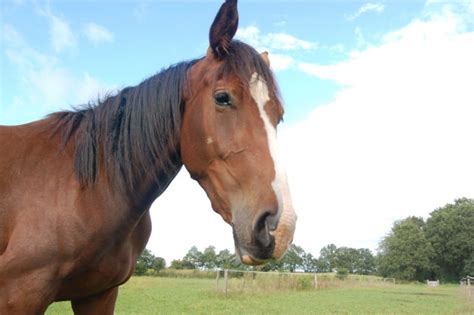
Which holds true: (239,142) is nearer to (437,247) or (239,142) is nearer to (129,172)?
(129,172)

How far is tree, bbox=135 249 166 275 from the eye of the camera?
49.8 m

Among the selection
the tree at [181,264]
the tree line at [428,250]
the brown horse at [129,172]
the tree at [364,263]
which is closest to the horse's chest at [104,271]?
the brown horse at [129,172]

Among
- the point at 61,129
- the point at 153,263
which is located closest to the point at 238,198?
the point at 61,129

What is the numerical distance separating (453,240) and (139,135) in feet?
242

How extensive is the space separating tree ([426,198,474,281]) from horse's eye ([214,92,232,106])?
239 feet

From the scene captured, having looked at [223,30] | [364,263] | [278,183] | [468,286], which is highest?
[364,263]

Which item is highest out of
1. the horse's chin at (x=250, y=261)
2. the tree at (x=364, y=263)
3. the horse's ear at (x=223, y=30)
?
the tree at (x=364, y=263)

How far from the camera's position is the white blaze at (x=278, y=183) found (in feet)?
6.21

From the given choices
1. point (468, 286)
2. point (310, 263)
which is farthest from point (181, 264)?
point (468, 286)

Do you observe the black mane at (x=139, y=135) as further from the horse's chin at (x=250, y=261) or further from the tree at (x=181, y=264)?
the tree at (x=181, y=264)

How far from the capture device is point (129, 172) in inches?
106

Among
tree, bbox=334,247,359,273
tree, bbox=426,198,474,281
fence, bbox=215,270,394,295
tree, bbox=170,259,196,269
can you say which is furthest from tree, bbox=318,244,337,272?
fence, bbox=215,270,394,295

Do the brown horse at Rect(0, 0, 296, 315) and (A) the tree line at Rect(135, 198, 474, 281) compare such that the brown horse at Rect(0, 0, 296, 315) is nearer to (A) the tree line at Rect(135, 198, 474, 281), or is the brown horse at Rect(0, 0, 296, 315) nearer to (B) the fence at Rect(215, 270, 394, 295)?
(B) the fence at Rect(215, 270, 394, 295)

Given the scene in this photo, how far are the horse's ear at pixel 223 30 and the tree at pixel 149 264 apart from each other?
48284 mm
